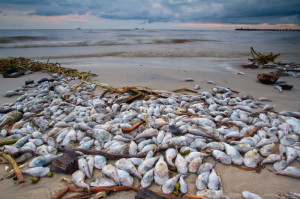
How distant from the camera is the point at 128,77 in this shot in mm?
5879

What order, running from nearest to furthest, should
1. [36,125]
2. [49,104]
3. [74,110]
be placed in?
[36,125] < [74,110] < [49,104]

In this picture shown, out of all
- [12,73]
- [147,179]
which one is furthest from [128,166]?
[12,73]

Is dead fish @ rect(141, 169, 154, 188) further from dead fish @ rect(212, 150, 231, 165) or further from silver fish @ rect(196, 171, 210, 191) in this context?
dead fish @ rect(212, 150, 231, 165)

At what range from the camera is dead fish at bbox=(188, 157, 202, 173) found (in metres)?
1.97

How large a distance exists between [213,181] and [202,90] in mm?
3152

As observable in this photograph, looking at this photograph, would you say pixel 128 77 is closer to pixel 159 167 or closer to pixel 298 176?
pixel 159 167

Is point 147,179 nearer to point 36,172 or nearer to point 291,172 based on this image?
point 36,172

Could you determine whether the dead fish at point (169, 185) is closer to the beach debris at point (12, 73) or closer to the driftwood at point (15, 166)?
the driftwood at point (15, 166)

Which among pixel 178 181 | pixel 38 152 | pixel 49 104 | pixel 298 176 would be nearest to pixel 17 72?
pixel 49 104

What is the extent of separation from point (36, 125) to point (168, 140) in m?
2.12

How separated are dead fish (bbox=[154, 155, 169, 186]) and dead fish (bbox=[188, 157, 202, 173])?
280 millimetres

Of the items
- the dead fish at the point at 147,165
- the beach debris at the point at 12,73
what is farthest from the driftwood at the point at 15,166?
the beach debris at the point at 12,73

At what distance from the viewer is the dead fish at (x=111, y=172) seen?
1.84 metres

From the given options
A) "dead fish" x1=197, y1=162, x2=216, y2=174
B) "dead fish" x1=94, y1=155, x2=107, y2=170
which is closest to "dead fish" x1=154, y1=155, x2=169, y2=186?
"dead fish" x1=197, y1=162, x2=216, y2=174
